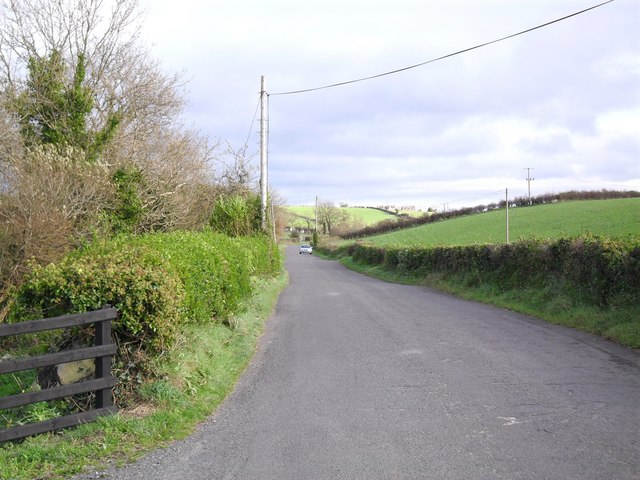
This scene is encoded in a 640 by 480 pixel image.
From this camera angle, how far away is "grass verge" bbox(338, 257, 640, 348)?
1059 cm

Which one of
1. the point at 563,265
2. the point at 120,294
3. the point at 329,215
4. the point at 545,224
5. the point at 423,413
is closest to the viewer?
the point at 423,413

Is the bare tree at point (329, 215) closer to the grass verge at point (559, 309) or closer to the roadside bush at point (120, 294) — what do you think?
the grass verge at point (559, 309)

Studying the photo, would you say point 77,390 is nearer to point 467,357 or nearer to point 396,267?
point 467,357

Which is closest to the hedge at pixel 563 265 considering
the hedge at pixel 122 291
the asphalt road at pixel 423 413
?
the asphalt road at pixel 423 413

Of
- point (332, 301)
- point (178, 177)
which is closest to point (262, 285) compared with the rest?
point (332, 301)

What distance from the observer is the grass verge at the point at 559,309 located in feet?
Answer: 34.8

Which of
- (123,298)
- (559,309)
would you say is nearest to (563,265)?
(559,309)

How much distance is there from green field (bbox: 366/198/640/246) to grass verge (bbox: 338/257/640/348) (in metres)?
17.7

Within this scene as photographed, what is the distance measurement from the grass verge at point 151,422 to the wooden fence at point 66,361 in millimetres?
117


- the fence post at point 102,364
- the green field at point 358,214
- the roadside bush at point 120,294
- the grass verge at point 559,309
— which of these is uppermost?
the green field at point 358,214

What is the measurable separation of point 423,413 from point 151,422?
287 centimetres

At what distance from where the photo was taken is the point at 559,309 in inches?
546

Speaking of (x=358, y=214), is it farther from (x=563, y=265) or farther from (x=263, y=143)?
(x=563, y=265)

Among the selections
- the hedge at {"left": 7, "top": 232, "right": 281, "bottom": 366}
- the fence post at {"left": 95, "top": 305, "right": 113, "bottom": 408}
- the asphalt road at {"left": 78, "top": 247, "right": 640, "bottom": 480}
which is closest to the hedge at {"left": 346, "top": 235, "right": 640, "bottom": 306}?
the asphalt road at {"left": 78, "top": 247, "right": 640, "bottom": 480}
